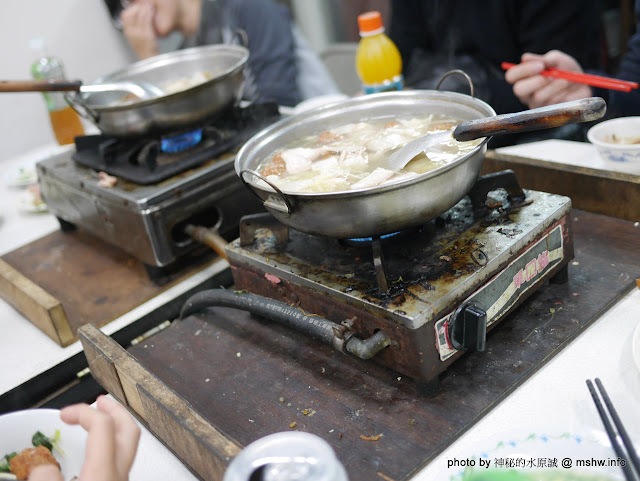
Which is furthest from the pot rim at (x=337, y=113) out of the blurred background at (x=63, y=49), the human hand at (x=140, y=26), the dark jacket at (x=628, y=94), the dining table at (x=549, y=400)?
the human hand at (x=140, y=26)

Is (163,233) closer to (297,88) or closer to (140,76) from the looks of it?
(140,76)

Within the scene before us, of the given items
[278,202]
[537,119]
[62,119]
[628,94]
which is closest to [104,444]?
[278,202]

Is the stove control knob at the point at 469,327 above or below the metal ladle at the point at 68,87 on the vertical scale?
below

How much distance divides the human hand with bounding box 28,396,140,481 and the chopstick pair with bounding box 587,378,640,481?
0.79 meters

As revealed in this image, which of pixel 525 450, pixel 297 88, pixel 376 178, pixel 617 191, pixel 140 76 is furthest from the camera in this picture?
pixel 297 88

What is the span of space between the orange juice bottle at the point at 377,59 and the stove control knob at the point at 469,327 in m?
1.56

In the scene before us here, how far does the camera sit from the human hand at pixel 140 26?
171 inches

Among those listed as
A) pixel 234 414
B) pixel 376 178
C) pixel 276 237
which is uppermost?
pixel 376 178

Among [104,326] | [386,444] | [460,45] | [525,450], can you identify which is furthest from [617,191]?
[460,45]

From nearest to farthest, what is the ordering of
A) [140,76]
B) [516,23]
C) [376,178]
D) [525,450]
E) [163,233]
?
[525,450], [376,178], [163,233], [140,76], [516,23]

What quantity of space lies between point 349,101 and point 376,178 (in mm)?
496

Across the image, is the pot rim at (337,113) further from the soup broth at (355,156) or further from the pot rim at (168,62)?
the pot rim at (168,62)

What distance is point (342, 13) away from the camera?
5.51 meters

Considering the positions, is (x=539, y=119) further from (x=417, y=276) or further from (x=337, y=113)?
(x=337, y=113)
